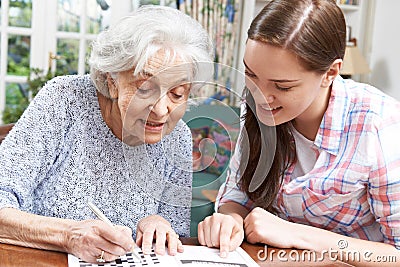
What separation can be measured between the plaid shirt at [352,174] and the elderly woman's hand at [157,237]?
252mm

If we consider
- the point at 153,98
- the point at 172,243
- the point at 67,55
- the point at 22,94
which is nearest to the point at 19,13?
→ the point at 67,55

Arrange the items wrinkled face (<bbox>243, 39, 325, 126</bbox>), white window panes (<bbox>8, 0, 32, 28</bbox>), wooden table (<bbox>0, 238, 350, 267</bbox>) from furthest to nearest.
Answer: white window panes (<bbox>8, 0, 32, 28</bbox>) < wrinkled face (<bbox>243, 39, 325, 126</bbox>) < wooden table (<bbox>0, 238, 350, 267</bbox>)

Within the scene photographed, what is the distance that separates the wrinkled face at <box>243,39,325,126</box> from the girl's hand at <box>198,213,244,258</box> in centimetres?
23

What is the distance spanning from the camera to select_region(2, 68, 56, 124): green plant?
369 cm

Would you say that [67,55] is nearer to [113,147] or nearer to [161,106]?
[113,147]

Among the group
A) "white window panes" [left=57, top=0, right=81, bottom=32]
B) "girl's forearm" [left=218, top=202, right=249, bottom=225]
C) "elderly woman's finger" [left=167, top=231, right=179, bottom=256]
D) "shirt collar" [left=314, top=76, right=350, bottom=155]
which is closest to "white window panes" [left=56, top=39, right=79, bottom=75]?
"white window panes" [left=57, top=0, right=81, bottom=32]

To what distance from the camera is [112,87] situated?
1.47 m

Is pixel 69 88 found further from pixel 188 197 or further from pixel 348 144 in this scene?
pixel 348 144

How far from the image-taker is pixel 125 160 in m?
1.52

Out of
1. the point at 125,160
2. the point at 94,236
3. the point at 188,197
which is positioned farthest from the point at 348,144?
the point at 94,236

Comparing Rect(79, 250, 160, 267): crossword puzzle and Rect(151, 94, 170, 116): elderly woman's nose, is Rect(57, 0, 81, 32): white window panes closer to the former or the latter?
Rect(151, 94, 170, 116): elderly woman's nose

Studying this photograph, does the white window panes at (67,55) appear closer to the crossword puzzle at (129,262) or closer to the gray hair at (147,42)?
the gray hair at (147,42)

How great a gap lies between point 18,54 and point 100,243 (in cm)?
307

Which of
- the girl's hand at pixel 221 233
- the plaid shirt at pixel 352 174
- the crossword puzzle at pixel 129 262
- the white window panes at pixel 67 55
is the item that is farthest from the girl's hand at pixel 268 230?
the white window panes at pixel 67 55
